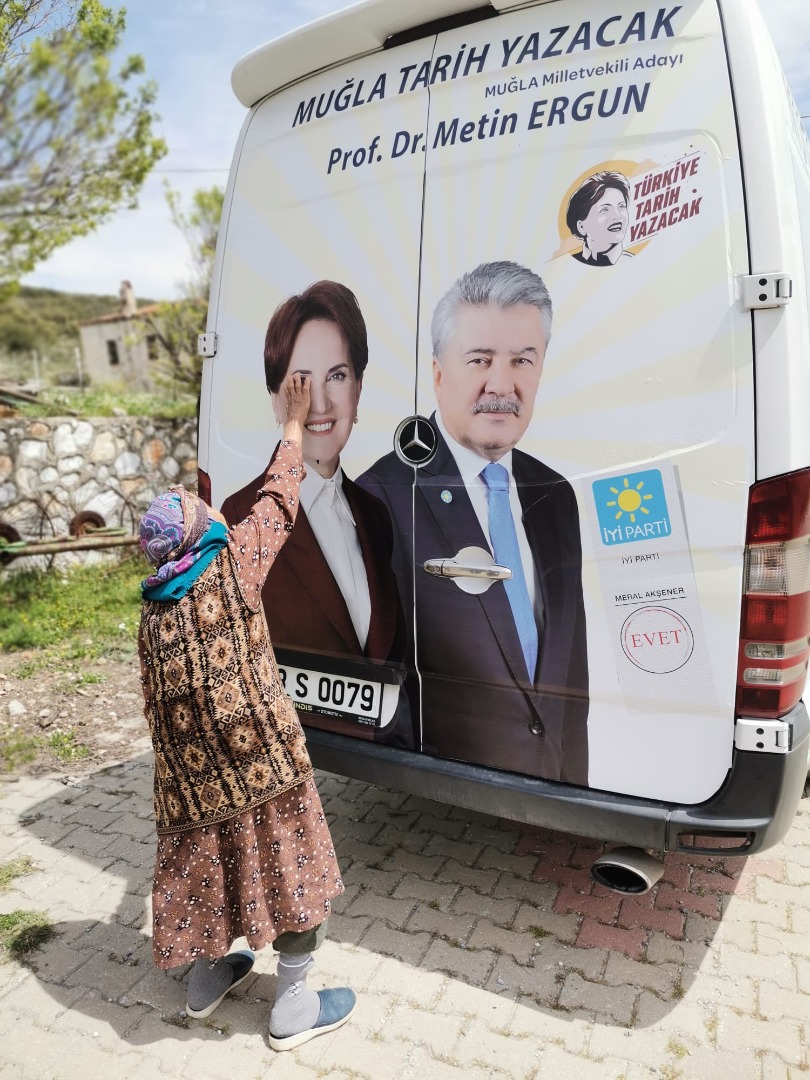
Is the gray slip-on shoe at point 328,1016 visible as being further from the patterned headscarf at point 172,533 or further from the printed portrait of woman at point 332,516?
the patterned headscarf at point 172,533

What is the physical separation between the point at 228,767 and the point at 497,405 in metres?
1.31

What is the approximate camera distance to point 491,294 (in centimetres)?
249

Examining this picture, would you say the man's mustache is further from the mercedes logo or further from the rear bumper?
the rear bumper

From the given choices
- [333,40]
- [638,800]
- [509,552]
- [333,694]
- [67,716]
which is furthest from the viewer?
[67,716]

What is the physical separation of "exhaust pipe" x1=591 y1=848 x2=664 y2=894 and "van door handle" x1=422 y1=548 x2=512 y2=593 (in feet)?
2.89

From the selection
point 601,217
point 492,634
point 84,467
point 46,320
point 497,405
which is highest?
point 46,320

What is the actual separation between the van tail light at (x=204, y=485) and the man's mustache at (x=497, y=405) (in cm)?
121

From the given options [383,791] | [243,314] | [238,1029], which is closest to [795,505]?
[243,314]

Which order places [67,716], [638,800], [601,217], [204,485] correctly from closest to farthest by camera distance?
[601,217], [638,800], [204,485], [67,716]

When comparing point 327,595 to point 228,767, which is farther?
point 327,595

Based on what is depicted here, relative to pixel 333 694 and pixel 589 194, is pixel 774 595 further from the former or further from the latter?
pixel 333 694

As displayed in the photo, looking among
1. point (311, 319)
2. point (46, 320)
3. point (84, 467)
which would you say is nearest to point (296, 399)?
point (311, 319)

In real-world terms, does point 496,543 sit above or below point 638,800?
above

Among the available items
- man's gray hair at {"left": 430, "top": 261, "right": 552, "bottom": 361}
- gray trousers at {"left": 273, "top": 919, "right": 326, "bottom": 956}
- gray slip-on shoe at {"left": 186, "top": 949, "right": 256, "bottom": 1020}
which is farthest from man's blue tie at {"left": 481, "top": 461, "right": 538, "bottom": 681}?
gray slip-on shoe at {"left": 186, "top": 949, "right": 256, "bottom": 1020}
